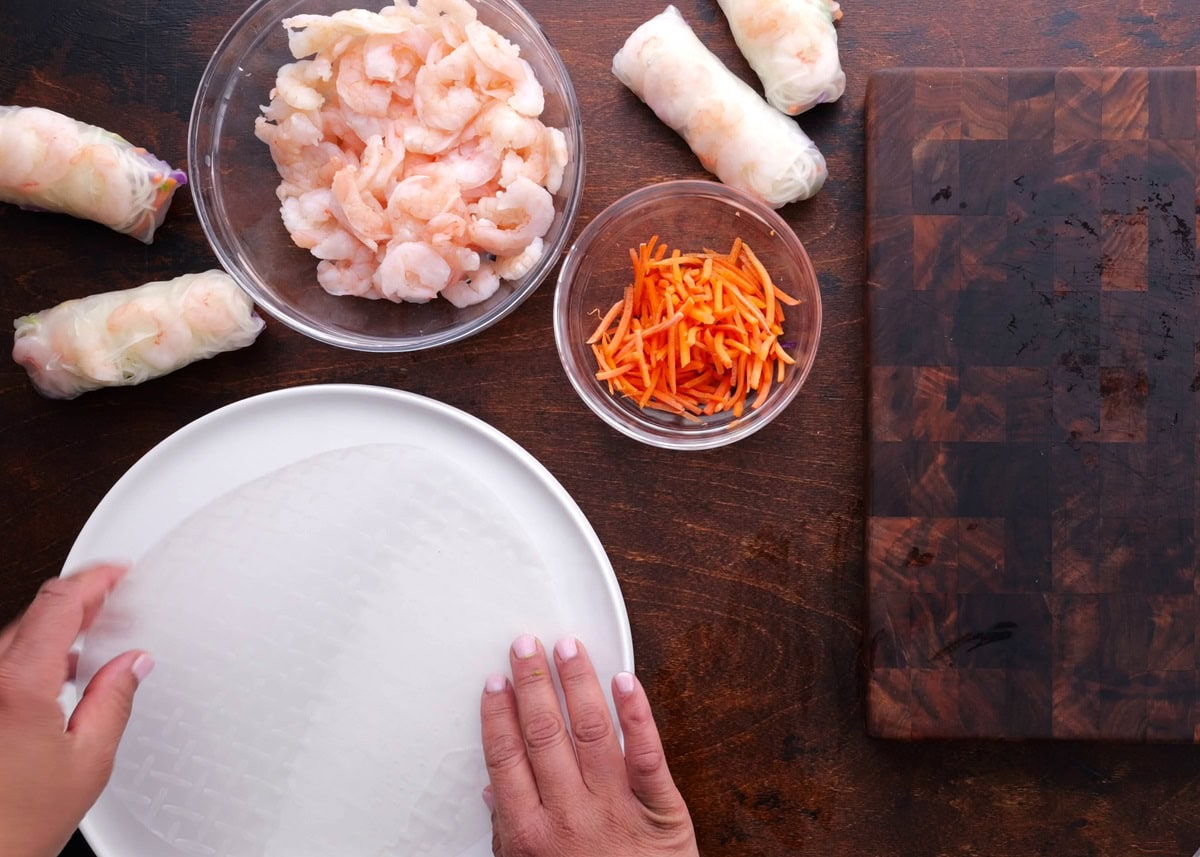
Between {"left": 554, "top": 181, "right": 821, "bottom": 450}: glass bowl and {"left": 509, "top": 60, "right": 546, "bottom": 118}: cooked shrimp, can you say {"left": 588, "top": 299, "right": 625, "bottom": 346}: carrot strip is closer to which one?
{"left": 554, "top": 181, "right": 821, "bottom": 450}: glass bowl

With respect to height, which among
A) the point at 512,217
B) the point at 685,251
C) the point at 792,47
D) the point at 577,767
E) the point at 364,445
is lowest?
the point at 577,767

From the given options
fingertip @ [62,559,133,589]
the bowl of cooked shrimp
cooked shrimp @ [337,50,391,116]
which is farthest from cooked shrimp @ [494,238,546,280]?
fingertip @ [62,559,133,589]

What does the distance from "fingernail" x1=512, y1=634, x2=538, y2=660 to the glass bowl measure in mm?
301

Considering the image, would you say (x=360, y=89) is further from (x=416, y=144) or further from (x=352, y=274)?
(x=352, y=274)

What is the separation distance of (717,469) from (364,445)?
18.9 inches

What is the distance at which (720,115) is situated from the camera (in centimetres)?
116

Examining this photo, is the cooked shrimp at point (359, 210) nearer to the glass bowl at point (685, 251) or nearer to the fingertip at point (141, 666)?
the glass bowl at point (685, 251)

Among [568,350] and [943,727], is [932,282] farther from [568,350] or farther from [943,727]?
[943,727]

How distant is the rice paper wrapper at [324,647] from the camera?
3.83 ft

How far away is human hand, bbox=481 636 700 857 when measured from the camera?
114 cm

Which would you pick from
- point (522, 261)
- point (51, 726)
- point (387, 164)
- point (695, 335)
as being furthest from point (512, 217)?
point (51, 726)

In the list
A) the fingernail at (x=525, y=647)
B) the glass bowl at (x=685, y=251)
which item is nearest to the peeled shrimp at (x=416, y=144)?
the glass bowl at (x=685, y=251)

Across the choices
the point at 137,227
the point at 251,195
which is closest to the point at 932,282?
the point at 251,195

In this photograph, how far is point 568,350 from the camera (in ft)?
3.89
